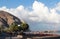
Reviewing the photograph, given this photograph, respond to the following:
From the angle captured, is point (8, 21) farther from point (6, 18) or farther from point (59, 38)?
point (59, 38)

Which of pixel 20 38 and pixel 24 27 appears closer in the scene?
pixel 20 38

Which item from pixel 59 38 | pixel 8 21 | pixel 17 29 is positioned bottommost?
pixel 59 38

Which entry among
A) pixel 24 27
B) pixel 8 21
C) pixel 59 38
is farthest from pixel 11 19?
pixel 59 38

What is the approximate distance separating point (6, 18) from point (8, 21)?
9041 mm

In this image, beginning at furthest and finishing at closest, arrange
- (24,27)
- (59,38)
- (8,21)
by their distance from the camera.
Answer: (8,21), (24,27), (59,38)

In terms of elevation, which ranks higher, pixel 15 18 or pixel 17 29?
pixel 15 18

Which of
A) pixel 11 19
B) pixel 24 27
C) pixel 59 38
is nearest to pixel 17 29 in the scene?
pixel 24 27

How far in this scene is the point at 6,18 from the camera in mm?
170750

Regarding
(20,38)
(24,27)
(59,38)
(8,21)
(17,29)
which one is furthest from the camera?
(8,21)

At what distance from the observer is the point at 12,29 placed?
81.8 metres

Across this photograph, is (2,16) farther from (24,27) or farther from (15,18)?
(24,27)

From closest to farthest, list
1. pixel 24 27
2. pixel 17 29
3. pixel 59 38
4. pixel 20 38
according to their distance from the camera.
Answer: pixel 20 38, pixel 59 38, pixel 17 29, pixel 24 27

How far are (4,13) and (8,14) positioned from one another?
15.5 ft

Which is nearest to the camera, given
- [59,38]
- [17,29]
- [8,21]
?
[59,38]
